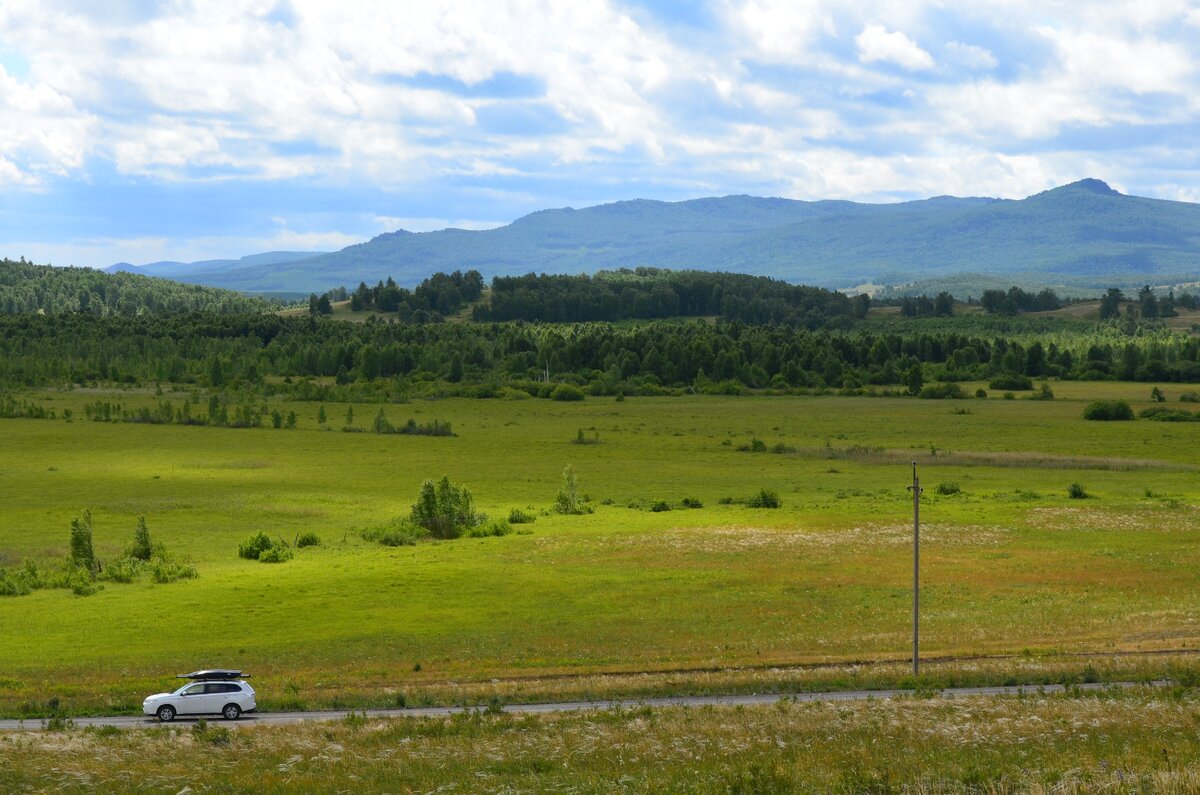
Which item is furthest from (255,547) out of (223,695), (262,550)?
(223,695)

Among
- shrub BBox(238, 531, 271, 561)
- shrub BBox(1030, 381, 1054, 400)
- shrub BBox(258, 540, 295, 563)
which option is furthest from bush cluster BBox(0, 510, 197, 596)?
shrub BBox(1030, 381, 1054, 400)

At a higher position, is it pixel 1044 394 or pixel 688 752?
pixel 1044 394

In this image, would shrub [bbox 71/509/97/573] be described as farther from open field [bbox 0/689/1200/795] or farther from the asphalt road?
open field [bbox 0/689/1200/795]

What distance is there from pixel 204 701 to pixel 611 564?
1227 inches

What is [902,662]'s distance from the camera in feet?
128

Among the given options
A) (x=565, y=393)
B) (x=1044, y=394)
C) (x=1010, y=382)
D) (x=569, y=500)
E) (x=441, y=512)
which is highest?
(x=1010, y=382)

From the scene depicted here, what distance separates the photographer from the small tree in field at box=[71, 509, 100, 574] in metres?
59.6

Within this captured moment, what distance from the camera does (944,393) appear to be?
16325cm

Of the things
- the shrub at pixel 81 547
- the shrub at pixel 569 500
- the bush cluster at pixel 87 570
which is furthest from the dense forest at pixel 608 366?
the shrub at pixel 81 547

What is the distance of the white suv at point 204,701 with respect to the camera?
32.6 metres

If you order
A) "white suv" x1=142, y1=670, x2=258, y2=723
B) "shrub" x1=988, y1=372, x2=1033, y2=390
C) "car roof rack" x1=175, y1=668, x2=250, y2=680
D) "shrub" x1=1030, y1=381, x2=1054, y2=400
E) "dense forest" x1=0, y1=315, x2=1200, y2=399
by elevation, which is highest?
"dense forest" x1=0, y1=315, x2=1200, y2=399

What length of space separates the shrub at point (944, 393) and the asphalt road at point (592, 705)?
13137 centimetres

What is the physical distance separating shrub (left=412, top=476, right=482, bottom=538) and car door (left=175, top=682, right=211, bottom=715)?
40.0 metres

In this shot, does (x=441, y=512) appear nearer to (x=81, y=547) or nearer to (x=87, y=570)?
(x=81, y=547)
